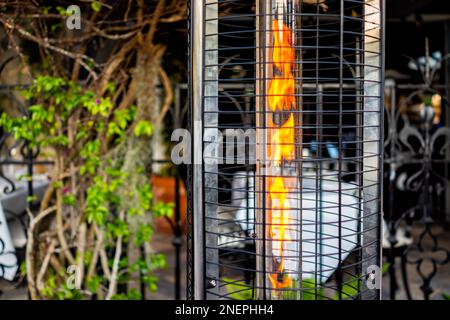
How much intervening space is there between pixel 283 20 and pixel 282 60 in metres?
0.12

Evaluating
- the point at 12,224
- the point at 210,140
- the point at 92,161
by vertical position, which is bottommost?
the point at 12,224

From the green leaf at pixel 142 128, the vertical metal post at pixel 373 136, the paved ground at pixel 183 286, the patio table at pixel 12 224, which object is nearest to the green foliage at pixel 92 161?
the green leaf at pixel 142 128

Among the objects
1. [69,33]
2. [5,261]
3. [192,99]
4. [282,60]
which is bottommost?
[5,261]

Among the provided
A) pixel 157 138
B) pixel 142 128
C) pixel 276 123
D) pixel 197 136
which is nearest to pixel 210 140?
pixel 197 136

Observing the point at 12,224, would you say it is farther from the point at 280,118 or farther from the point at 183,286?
the point at 280,118

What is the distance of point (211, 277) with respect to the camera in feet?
6.23

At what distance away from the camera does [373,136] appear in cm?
190

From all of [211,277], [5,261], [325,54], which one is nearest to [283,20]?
[211,277]

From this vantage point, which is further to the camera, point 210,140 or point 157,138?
point 157,138

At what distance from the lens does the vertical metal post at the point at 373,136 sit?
187 cm

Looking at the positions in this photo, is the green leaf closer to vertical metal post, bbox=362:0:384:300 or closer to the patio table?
the patio table

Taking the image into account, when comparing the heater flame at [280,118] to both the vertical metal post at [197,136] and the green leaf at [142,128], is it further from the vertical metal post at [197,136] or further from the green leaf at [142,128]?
the green leaf at [142,128]
